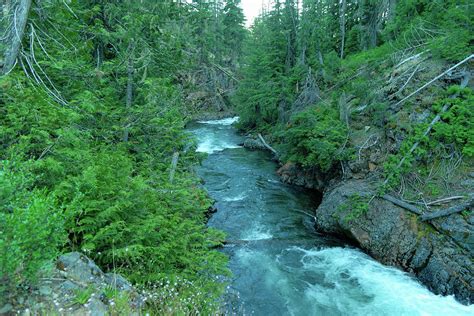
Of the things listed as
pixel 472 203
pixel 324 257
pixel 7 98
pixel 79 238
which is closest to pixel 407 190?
pixel 472 203

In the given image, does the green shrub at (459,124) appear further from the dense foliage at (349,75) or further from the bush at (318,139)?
the bush at (318,139)

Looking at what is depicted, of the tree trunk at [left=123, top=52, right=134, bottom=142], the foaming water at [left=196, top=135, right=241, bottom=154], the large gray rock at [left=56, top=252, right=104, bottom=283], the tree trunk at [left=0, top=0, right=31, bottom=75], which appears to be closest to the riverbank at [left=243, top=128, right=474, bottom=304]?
the tree trunk at [left=123, top=52, right=134, bottom=142]

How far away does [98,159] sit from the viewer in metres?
5.69

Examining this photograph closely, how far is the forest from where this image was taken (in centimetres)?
379

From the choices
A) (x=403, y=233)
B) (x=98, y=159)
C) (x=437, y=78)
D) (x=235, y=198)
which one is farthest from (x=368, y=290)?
(x=437, y=78)

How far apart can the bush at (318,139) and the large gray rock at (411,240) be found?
2254 millimetres

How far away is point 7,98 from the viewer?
5.63 meters

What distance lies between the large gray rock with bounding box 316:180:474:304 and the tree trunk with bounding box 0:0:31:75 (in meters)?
10.6

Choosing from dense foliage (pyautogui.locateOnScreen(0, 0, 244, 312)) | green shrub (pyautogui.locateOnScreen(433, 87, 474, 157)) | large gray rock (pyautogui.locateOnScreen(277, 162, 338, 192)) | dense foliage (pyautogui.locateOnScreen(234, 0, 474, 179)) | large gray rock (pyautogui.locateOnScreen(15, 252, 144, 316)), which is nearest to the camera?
large gray rock (pyautogui.locateOnScreen(15, 252, 144, 316))

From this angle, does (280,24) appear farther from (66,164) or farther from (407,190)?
(66,164)

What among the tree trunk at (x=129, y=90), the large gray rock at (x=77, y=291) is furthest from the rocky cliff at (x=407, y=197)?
the large gray rock at (x=77, y=291)

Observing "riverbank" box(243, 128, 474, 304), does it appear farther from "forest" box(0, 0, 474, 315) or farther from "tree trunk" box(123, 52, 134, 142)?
"tree trunk" box(123, 52, 134, 142)

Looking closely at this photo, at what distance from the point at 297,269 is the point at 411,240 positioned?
3.60 metres

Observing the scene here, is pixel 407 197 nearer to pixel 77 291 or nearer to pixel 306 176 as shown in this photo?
pixel 306 176
